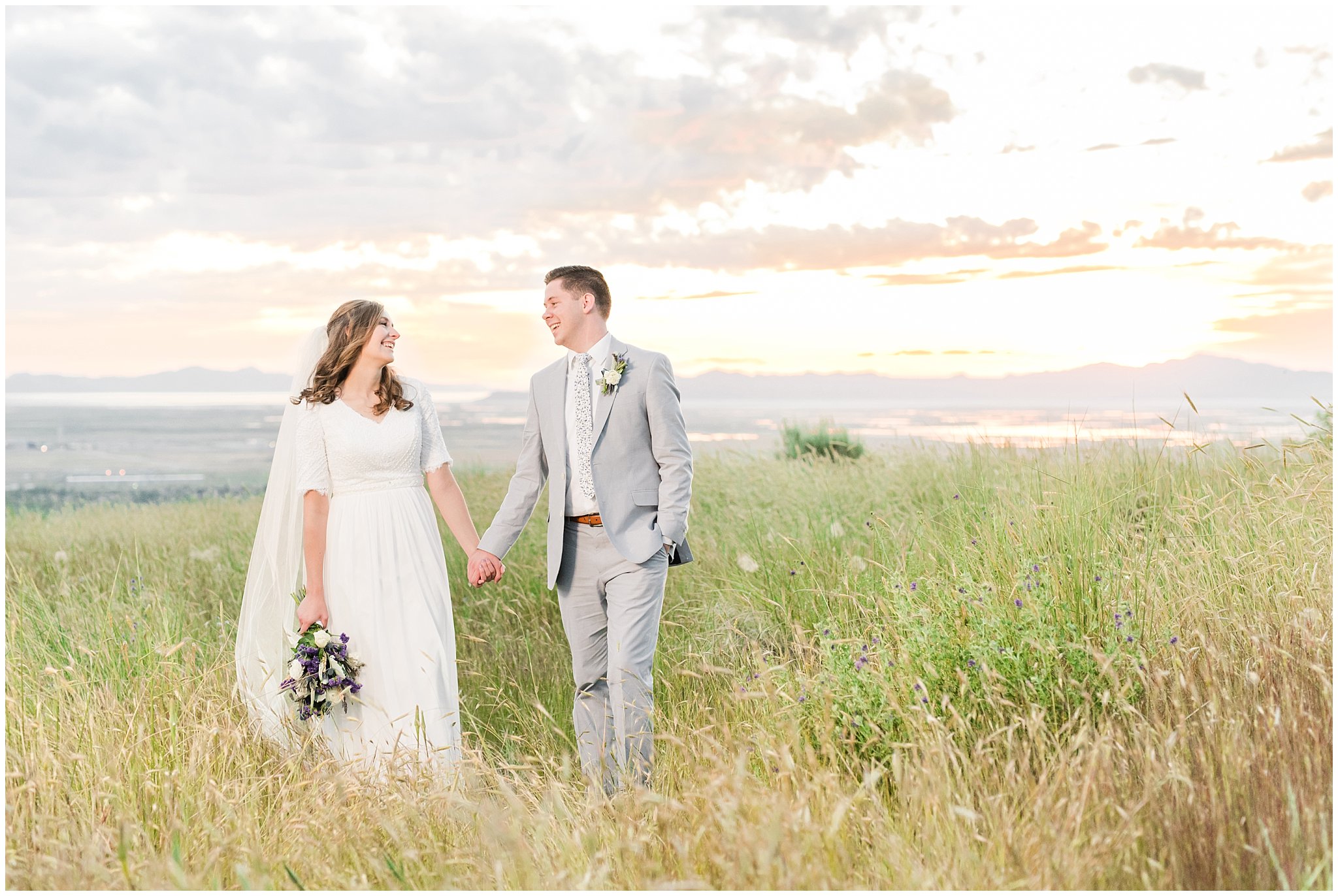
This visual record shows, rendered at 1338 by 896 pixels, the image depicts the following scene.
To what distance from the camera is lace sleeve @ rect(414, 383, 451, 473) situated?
4.85 meters

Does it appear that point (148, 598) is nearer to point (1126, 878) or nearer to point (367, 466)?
point (367, 466)

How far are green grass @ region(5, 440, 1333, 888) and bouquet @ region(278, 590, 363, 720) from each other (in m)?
0.28

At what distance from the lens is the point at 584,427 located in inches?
187

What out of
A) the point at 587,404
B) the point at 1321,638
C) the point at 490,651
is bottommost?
the point at 490,651

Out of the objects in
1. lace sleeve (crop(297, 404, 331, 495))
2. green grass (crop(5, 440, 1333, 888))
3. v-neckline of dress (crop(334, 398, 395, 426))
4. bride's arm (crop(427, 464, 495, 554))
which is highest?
v-neckline of dress (crop(334, 398, 395, 426))

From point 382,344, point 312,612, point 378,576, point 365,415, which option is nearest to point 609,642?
point 378,576

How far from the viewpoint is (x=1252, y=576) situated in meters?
4.57

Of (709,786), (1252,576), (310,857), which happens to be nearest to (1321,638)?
(1252,576)

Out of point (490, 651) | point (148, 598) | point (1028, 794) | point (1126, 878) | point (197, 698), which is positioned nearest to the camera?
point (1126, 878)

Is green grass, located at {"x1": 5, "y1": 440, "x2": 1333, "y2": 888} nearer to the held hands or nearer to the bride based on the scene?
the bride

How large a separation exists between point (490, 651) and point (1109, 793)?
14.1 feet

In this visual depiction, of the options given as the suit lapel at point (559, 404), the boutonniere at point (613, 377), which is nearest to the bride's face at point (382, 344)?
the suit lapel at point (559, 404)

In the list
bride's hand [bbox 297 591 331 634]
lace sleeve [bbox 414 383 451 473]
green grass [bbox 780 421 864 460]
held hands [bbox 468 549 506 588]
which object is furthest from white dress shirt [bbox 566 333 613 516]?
green grass [bbox 780 421 864 460]

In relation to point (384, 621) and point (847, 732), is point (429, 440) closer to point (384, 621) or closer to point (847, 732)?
point (384, 621)
